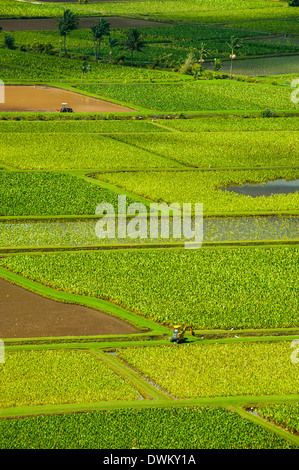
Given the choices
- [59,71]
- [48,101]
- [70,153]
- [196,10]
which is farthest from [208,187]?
[196,10]

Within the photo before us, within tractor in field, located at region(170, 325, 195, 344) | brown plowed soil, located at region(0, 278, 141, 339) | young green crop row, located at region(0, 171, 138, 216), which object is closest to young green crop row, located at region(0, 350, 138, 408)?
brown plowed soil, located at region(0, 278, 141, 339)

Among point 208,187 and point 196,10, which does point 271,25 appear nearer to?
point 196,10

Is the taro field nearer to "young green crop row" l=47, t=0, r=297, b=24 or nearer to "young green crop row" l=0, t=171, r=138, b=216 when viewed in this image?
"young green crop row" l=0, t=171, r=138, b=216

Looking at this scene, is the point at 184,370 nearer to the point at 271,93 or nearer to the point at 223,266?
the point at 223,266

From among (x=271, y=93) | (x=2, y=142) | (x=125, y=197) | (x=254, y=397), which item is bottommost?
(x=254, y=397)

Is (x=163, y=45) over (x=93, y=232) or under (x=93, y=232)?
over

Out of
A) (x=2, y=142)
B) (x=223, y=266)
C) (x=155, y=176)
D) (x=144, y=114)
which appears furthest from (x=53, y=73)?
(x=223, y=266)
